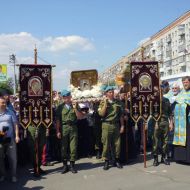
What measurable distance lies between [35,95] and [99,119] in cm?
235

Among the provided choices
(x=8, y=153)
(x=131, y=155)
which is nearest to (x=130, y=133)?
(x=131, y=155)

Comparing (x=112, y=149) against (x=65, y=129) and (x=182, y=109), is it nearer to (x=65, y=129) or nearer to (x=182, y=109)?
(x=65, y=129)

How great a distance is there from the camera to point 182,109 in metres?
8.30

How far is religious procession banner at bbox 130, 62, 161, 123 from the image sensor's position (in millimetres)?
Result: 7949

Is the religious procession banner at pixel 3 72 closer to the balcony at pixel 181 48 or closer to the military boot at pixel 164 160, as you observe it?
the military boot at pixel 164 160

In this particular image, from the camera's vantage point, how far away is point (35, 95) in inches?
298

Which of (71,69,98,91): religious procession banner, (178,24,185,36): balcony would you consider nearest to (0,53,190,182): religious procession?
(71,69,98,91): religious procession banner

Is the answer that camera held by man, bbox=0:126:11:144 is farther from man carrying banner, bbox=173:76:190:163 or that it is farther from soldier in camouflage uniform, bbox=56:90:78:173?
man carrying banner, bbox=173:76:190:163

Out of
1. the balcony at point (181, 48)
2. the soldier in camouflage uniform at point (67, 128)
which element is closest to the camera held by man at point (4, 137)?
the soldier in camouflage uniform at point (67, 128)

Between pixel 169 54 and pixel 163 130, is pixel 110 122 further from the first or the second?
pixel 169 54

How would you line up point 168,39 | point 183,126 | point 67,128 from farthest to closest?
1. point 168,39
2. point 183,126
3. point 67,128

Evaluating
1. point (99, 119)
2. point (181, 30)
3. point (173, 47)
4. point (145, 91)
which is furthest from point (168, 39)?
point (145, 91)

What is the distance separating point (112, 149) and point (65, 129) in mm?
1271

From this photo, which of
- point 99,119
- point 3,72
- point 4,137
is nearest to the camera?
point 4,137
